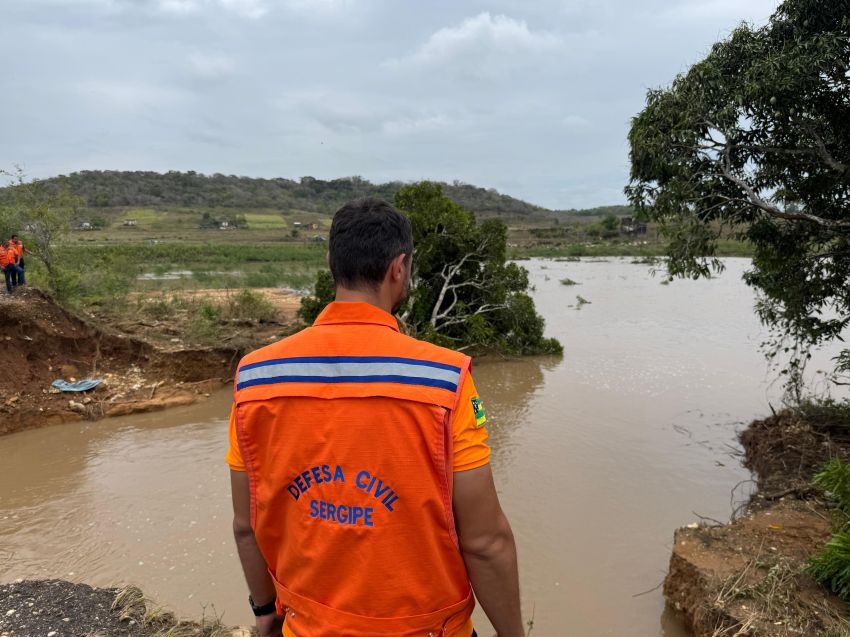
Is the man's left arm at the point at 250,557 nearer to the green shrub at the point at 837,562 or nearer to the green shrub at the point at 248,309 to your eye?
the green shrub at the point at 837,562

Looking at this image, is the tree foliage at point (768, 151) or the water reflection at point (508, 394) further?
the water reflection at point (508, 394)

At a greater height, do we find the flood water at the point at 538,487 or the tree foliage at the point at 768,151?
the tree foliage at the point at 768,151

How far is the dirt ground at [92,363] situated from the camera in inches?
349

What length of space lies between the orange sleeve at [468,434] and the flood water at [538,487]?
3.70 meters

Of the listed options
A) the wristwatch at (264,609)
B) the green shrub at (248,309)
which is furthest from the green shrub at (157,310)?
the wristwatch at (264,609)

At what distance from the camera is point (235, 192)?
8194 centimetres

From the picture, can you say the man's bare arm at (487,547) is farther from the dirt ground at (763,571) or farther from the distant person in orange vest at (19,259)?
the distant person in orange vest at (19,259)

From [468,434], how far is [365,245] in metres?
0.60

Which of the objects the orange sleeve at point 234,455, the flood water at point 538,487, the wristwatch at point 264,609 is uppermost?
the orange sleeve at point 234,455

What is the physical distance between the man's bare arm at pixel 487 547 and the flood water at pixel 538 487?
3.28 m

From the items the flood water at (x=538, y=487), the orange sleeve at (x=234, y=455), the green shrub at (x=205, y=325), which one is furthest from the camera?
the green shrub at (x=205, y=325)

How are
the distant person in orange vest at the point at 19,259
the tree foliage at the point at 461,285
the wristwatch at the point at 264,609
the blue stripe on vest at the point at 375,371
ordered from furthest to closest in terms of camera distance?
1. the tree foliage at the point at 461,285
2. the distant person in orange vest at the point at 19,259
3. the wristwatch at the point at 264,609
4. the blue stripe on vest at the point at 375,371

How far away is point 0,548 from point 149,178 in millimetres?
86074

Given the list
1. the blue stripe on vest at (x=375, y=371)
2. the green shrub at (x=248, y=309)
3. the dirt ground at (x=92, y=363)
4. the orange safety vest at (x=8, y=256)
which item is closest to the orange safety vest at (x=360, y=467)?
the blue stripe on vest at (x=375, y=371)
